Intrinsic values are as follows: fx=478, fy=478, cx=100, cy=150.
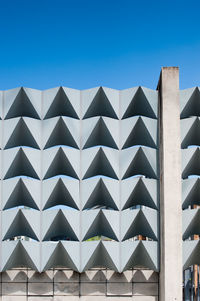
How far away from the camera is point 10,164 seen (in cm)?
2705

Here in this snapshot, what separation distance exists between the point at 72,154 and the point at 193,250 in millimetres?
8508

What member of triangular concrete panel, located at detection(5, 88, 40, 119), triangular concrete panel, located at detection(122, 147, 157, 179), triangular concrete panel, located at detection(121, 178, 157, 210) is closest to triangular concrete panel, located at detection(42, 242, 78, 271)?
triangular concrete panel, located at detection(121, 178, 157, 210)

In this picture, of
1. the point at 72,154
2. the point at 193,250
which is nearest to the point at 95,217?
the point at 72,154

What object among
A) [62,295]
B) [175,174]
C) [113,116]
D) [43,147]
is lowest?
[62,295]

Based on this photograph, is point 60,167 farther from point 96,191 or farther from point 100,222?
point 100,222

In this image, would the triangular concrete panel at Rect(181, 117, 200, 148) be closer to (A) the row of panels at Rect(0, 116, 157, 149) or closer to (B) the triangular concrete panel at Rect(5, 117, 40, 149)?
(A) the row of panels at Rect(0, 116, 157, 149)

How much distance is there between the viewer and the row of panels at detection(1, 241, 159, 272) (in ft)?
85.5

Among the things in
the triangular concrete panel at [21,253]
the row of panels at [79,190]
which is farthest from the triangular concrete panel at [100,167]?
the triangular concrete panel at [21,253]

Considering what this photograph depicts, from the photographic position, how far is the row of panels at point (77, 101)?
1090 inches

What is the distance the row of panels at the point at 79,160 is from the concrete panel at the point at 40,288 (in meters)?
5.97

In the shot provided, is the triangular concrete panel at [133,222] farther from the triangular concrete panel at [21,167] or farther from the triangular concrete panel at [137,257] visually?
the triangular concrete panel at [21,167]

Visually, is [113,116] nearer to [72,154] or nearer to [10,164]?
[72,154]

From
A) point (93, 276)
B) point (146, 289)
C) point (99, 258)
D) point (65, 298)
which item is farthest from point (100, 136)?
point (65, 298)

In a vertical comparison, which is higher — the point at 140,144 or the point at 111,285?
the point at 140,144
